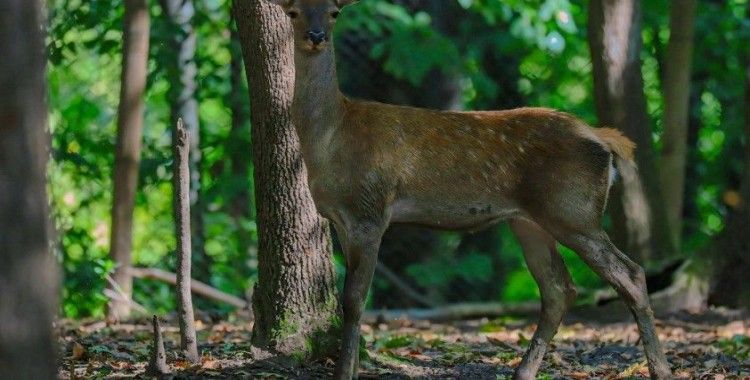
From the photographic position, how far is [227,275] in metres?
15.7

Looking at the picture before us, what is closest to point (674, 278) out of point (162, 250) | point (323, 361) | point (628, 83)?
point (628, 83)

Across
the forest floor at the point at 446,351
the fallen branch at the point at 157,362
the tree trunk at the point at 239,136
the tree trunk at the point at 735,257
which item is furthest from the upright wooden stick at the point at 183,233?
the tree trunk at the point at 735,257

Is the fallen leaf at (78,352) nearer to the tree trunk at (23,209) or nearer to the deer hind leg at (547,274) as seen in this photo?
the deer hind leg at (547,274)

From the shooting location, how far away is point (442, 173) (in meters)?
7.81

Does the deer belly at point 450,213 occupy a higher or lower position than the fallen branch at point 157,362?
higher

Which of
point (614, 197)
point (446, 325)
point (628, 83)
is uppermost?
point (628, 83)

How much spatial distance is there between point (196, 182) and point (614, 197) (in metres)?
4.31

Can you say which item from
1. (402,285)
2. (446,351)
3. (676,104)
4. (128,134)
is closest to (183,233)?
(446,351)

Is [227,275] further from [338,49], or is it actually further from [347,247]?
[347,247]

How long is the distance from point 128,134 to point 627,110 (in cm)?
482

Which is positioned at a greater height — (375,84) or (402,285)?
(375,84)

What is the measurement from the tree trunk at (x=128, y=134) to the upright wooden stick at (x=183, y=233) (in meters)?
4.02

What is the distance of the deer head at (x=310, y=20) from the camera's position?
24.5ft

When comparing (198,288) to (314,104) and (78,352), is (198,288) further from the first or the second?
(314,104)
